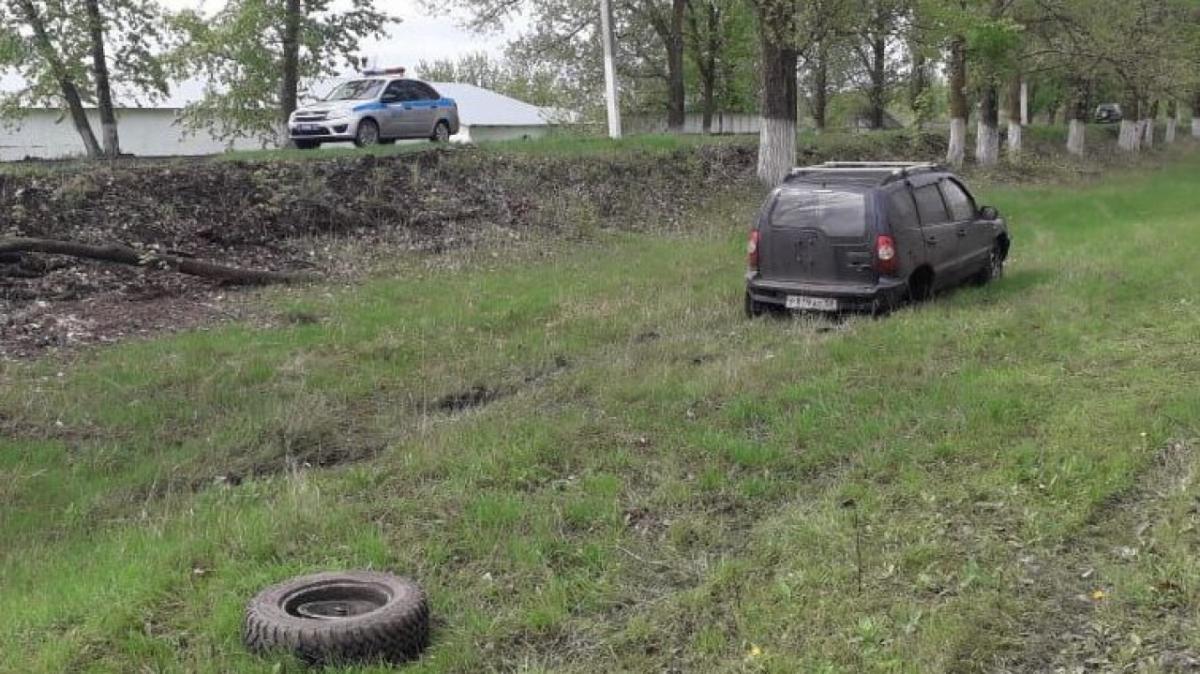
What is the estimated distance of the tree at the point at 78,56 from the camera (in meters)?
20.5

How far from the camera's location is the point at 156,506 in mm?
6176

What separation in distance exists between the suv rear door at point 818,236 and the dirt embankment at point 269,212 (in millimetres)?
6020

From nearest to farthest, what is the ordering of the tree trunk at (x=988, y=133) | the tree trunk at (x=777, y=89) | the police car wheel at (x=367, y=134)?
1. the tree trunk at (x=777, y=89)
2. the police car wheel at (x=367, y=134)
3. the tree trunk at (x=988, y=133)

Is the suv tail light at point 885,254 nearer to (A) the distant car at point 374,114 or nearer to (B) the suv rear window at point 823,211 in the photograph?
(B) the suv rear window at point 823,211

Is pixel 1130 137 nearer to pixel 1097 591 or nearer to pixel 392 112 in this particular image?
pixel 392 112

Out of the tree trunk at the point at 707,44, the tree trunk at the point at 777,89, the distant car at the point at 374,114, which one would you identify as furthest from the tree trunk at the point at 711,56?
the tree trunk at the point at 777,89

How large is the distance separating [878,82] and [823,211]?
104 feet

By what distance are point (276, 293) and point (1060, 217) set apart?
1539cm

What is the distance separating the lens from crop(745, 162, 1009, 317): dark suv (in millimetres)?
9984

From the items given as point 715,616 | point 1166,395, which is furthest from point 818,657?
point 1166,395

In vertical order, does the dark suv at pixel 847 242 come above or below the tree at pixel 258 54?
below

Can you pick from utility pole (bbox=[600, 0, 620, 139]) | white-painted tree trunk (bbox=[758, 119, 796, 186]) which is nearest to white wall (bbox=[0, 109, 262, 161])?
utility pole (bbox=[600, 0, 620, 139])

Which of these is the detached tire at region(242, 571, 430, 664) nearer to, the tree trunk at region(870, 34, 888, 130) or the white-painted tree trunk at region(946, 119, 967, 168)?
the white-painted tree trunk at region(946, 119, 967, 168)

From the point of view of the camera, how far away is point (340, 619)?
13.9 feet
